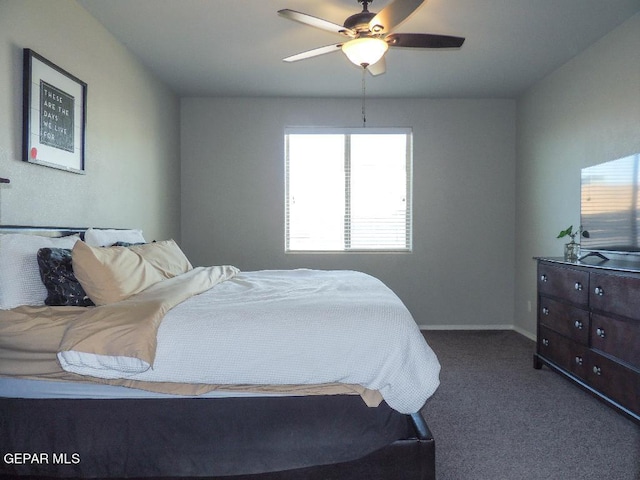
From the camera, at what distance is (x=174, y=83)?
462 cm

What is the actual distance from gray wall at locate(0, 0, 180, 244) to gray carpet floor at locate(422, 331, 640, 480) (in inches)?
101

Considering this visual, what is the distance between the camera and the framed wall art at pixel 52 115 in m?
2.50

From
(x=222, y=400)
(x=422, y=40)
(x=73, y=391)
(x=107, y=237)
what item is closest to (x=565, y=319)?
(x=422, y=40)

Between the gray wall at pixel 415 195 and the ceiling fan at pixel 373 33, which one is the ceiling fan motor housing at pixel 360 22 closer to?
the ceiling fan at pixel 373 33

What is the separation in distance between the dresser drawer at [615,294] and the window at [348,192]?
8.27ft

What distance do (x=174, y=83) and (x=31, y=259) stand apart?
9.94 feet

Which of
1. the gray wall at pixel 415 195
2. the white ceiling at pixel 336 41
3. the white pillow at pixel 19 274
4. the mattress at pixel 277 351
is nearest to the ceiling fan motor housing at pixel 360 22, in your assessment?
the white ceiling at pixel 336 41

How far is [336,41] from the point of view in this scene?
11.8ft

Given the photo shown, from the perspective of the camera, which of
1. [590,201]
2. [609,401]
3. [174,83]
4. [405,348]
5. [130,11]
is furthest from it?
[174,83]

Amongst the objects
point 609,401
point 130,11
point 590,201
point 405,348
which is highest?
point 130,11

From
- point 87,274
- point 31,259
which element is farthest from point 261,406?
point 31,259

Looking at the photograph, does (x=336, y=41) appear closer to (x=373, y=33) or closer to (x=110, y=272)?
(x=373, y=33)

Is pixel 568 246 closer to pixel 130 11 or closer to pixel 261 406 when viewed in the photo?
pixel 261 406

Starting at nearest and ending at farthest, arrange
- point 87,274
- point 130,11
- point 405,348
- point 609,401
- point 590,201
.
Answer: point 405,348 → point 87,274 → point 609,401 → point 130,11 → point 590,201
